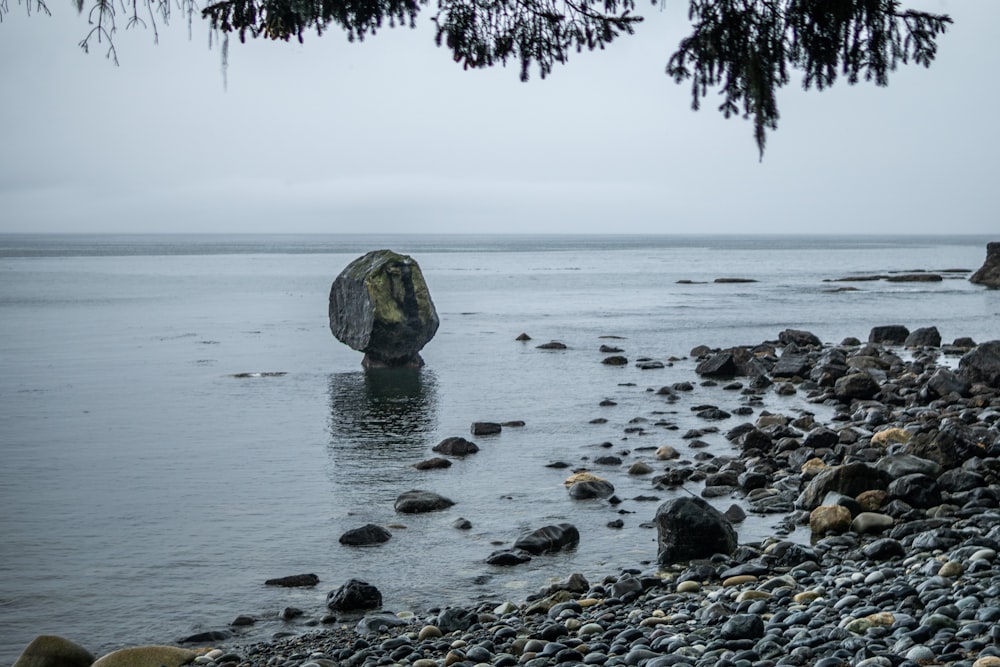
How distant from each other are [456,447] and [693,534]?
699cm

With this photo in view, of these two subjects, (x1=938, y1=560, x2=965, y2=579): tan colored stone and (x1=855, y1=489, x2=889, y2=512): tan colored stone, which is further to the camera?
(x1=855, y1=489, x2=889, y2=512): tan colored stone

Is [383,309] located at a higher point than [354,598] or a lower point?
higher

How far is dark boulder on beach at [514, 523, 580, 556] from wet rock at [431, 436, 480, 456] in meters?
5.35

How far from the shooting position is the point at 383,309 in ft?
86.3

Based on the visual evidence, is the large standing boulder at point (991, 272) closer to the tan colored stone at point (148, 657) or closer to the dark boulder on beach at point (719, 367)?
the dark boulder on beach at point (719, 367)

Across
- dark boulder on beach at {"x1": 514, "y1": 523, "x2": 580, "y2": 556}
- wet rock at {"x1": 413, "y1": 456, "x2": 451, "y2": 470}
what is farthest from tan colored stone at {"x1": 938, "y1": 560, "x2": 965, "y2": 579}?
wet rock at {"x1": 413, "y1": 456, "x2": 451, "y2": 470}

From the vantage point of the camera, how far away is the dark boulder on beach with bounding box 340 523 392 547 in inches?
446

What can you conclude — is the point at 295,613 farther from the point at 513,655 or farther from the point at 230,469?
the point at 230,469

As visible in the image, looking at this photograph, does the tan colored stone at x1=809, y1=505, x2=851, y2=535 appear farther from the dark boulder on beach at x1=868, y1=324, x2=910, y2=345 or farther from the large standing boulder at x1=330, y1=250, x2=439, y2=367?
the dark boulder on beach at x1=868, y1=324, x2=910, y2=345

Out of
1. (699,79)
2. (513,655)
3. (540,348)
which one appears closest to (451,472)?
(513,655)

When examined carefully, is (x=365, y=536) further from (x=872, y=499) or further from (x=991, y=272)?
(x=991, y=272)

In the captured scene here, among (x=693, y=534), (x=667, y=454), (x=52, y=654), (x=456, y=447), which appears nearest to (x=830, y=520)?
(x=693, y=534)

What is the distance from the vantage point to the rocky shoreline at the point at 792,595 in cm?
662

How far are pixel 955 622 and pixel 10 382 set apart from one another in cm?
2500
